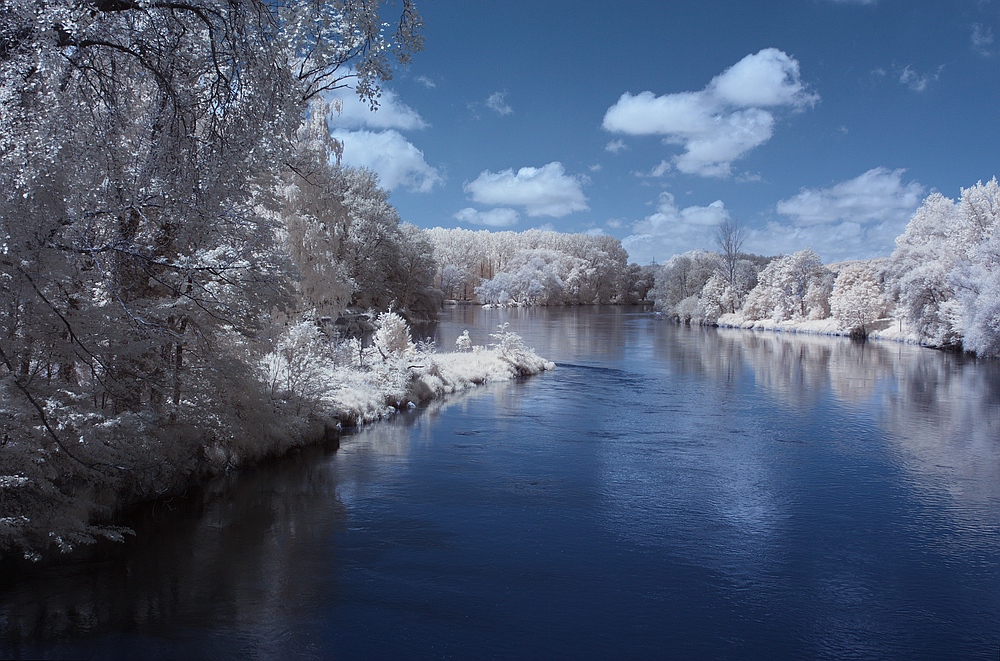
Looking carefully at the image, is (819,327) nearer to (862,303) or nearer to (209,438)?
(862,303)

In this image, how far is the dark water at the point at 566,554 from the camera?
690 centimetres

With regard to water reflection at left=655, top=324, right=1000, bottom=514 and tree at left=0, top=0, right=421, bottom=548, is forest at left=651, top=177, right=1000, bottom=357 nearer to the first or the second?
water reflection at left=655, top=324, right=1000, bottom=514

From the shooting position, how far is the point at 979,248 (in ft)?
113

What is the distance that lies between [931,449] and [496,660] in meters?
12.6

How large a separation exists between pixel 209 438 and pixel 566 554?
6.36m

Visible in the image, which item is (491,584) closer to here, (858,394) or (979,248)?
(858,394)

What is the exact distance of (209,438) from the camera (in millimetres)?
11609

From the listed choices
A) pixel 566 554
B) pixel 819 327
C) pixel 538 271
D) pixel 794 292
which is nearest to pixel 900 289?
pixel 819 327

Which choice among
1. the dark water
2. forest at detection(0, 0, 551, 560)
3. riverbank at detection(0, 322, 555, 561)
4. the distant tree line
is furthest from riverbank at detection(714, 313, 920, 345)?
the distant tree line

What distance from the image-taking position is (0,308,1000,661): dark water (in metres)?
6.90

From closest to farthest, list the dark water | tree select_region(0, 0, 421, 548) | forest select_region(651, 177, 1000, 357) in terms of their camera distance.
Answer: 1. tree select_region(0, 0, 421, 548)
2. the dark water
3. forest select_region(651, 177, 1000, 357)

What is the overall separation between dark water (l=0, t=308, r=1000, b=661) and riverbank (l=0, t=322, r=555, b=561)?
53 centimetres

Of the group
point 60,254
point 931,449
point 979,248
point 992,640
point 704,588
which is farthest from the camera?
point 979,248

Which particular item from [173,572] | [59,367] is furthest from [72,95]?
[173,572]
